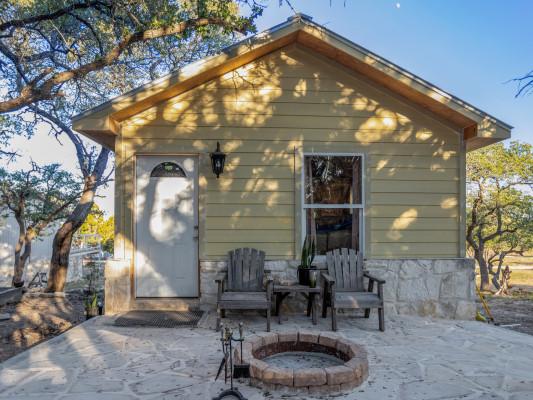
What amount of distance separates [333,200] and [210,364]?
2.92 meters

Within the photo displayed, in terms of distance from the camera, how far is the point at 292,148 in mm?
5191

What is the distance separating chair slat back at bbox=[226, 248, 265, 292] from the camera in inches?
189

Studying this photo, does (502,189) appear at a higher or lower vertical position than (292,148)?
lower

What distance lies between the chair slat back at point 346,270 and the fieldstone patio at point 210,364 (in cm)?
49

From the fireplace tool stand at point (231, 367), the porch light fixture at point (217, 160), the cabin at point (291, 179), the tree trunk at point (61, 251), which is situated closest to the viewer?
the fireplace tool stand at point (231, 367)

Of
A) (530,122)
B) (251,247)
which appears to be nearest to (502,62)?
(530,122)

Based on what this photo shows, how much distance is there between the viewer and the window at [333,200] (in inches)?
206

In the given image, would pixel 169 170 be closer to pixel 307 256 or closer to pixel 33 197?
pixel 307 256

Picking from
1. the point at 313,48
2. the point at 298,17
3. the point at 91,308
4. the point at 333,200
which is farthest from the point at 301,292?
the point at 298,17

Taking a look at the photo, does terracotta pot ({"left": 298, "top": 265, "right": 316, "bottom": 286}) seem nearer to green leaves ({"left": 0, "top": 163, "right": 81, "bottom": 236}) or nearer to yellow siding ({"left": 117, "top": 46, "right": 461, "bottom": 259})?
yellow siding ({"left": 117, "top": 46, "right": 461, "bottom": 259})

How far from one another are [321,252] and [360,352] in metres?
2.27

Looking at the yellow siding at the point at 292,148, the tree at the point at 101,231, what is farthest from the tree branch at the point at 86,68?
the tree at the point at 101,231

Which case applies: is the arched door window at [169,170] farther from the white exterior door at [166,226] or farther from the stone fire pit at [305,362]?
the stone fire pit at [305,362]

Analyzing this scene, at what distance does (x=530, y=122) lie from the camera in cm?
784
